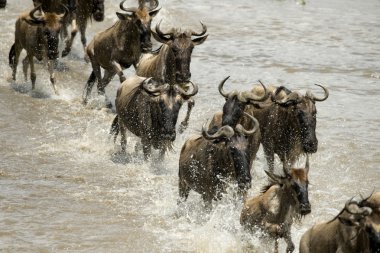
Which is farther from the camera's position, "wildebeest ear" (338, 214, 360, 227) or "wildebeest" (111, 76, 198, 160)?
"wildebeest" (111, 76, 198, 160)

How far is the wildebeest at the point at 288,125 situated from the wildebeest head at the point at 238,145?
1359 mm

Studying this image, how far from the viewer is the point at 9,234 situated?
30.9ft

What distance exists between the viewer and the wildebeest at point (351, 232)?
757 cm

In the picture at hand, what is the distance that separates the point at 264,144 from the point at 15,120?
4526 millimetres

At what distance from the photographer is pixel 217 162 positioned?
9.93 metres

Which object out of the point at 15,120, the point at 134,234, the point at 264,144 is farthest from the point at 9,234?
the point at 15,120

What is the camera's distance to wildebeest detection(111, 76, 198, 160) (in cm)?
1191

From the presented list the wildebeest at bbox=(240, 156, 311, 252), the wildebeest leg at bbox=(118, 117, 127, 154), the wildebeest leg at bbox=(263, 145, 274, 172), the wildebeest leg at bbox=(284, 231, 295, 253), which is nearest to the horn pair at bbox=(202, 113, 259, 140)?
the wildebeest at bbox=(240, 156, 311, 252)

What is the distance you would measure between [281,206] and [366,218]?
1.46m

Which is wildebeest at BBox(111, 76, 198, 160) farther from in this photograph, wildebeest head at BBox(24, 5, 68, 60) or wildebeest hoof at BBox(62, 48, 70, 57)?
wildebeest hoof at BBox(62, 48, 70, 57)

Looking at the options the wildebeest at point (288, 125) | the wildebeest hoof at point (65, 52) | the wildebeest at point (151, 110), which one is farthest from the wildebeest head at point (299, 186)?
the wildebeest hoof at point (65, 52)

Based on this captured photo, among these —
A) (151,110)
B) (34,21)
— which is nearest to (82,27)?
(34,21)

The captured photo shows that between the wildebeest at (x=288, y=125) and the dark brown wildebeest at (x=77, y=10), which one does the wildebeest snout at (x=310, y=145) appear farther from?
the dark brown wildebeest at (x=77, y=10)

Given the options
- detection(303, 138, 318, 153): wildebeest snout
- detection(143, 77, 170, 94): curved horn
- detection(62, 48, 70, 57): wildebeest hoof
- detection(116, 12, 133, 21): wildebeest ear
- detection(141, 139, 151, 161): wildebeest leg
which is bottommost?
detection(62, 48, 70, 57): wildebeest hoof
